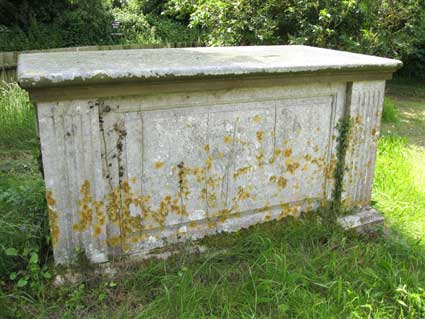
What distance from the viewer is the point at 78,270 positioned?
7.55 feet

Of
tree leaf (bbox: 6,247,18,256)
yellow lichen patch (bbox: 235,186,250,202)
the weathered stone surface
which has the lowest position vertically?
tree leaf (bbox: 6,247,18,256)

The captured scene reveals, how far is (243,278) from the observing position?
242 cm

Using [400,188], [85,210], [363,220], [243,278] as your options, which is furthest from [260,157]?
[400,188]

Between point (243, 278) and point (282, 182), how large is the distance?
710 mm

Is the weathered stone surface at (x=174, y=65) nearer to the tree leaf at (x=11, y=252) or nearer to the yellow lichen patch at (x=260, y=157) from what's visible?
the yellow lichen patch at (x=260, y=157)

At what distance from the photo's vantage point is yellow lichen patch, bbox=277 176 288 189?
2.79m

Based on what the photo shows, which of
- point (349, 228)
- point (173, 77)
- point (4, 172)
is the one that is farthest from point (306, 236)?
point (4, 172)

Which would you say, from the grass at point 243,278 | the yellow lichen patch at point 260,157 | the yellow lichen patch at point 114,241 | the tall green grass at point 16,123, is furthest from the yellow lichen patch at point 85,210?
the tall green grass at point 16,123

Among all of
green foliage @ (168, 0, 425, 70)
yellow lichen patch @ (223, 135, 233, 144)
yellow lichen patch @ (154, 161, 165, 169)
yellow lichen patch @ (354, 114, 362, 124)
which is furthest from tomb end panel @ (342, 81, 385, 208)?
green foliage @ (168, 0, 425, 70)

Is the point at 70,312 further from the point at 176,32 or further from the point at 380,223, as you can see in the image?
the point at 176,32

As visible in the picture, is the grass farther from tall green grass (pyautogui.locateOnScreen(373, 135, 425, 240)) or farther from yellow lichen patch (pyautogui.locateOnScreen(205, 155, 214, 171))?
yellow lichen patch (pyautogui.locateOnScreen(205, 155, 214, 171))

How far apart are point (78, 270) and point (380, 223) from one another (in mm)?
2122

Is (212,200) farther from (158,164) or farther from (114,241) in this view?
(114,241)

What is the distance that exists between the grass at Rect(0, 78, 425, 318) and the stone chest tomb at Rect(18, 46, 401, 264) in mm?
151
